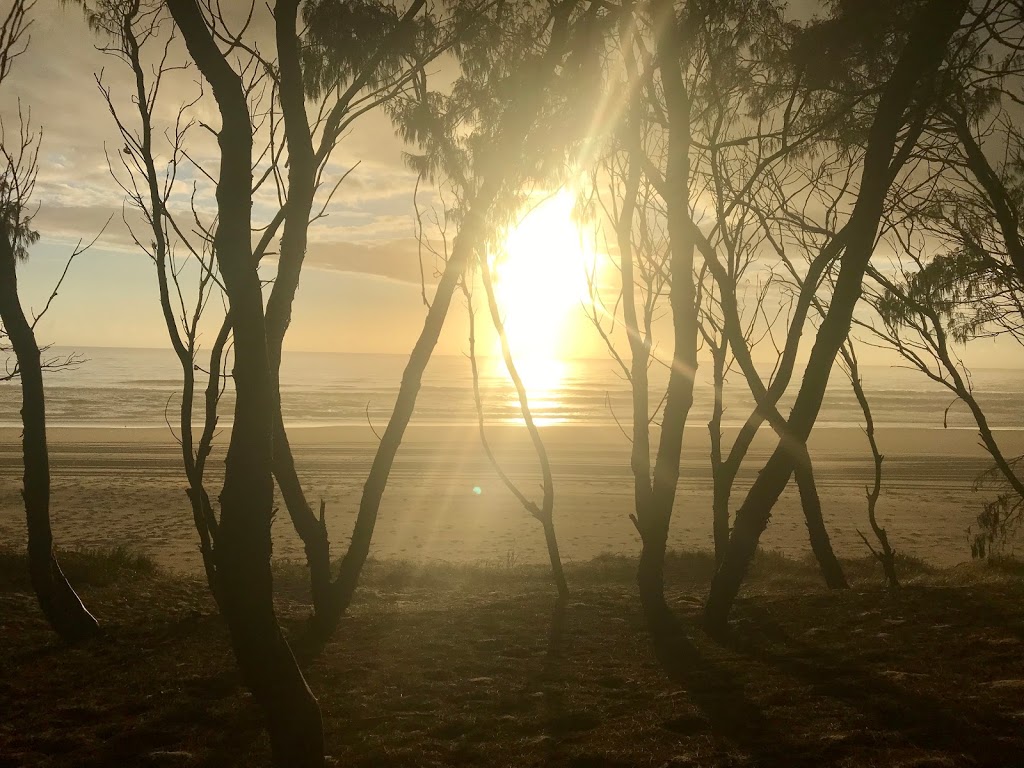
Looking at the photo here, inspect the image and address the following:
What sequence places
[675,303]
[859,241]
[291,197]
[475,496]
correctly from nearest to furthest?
[859,241] < [291,197] < [675,303] < [475,496]

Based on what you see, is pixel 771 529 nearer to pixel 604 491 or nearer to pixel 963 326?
pixel 604 491

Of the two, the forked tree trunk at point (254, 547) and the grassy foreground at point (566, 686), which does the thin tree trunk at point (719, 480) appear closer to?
the grassy foreground at point (566, 686)

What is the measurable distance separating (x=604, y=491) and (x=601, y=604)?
12589mm

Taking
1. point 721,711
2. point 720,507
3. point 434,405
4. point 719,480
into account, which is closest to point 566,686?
point 721,711

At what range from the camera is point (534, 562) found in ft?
40.1

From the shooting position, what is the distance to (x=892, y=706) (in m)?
3.88

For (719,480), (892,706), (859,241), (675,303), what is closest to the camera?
(892,706)

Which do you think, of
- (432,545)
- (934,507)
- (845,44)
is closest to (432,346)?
(845,44)

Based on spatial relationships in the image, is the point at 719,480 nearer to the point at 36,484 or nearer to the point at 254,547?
the point at 254,547

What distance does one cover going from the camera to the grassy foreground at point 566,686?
365cm

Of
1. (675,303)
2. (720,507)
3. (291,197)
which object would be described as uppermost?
(291,197)

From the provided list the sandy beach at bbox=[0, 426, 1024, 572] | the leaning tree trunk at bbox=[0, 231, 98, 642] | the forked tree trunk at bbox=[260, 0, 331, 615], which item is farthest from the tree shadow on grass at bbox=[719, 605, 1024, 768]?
the sandy beach at bbox=[0, 426, 1024, 572]

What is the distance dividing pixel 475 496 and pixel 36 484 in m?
→ 13.2

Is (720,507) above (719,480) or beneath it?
beneath
